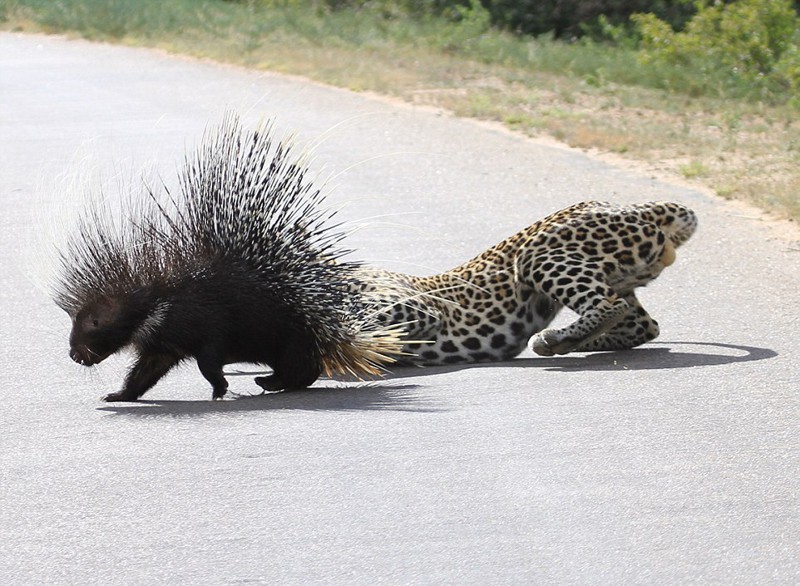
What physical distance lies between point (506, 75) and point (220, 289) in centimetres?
1639

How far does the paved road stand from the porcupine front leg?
0.41 ft

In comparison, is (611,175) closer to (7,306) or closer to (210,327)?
(7,306)

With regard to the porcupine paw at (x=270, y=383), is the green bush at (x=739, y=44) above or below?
above

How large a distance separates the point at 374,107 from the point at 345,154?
12.4 feet

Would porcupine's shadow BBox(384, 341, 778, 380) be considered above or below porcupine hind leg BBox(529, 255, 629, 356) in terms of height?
below

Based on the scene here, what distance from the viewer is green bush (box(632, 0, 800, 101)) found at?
21.0 metres

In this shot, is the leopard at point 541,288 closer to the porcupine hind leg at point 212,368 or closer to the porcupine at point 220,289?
the porcupine at point 220,289

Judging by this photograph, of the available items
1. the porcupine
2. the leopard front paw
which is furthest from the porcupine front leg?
the leopard front paw

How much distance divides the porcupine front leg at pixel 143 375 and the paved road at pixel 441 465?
0.13 meters

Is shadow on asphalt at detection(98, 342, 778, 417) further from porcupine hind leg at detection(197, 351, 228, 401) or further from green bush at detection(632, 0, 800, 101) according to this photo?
green bush at detection(632, 0, 800, 101)

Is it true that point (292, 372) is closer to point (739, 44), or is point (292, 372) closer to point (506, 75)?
point (506, 75)

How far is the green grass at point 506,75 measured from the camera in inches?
607

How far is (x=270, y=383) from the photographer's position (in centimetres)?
732

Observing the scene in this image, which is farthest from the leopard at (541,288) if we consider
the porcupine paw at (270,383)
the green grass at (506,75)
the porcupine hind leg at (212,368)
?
the green grass at (506,75)
